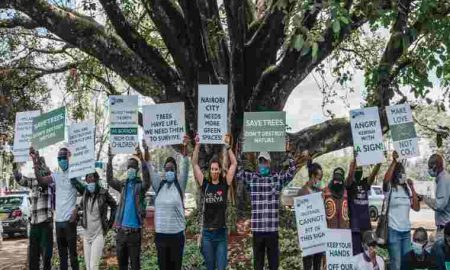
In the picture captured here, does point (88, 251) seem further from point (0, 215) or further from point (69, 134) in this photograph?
point (0, 215)

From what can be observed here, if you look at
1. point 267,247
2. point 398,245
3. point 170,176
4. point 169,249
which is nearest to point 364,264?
point 398,245

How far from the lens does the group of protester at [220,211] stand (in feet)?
24.2

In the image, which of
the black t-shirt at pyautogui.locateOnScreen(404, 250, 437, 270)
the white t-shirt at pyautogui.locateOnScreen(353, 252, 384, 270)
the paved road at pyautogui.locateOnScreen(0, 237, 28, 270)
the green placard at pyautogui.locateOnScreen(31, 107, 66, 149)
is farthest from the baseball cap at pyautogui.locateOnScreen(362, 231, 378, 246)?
the paved road at pyautogui.locateOnScreen(0, 237, 28, 270)

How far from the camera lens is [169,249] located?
24.4ft

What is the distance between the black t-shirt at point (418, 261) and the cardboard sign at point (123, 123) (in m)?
3.95

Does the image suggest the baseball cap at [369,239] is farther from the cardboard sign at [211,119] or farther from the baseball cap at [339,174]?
the cardboard sign at [211,119]

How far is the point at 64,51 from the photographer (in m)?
17.4

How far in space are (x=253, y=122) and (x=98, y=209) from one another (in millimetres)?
2441

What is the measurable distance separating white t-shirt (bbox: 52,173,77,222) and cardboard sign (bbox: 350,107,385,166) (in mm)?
3967

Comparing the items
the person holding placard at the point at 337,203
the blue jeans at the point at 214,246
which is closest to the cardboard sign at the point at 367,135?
the person holding placard at the point at 337,203

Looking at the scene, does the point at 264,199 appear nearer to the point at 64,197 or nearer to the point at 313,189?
the point at 313,189

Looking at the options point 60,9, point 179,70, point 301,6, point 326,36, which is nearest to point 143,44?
point 179,70

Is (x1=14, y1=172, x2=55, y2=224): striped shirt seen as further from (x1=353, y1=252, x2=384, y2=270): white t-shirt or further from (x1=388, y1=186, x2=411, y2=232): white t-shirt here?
(x1=388, y1=186, x2=411, y2=232): white t-shirt

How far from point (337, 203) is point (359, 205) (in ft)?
0.94
